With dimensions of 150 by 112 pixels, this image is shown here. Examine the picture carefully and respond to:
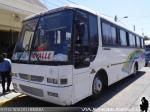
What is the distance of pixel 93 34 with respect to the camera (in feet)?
21.2

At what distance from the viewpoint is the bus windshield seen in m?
5.39

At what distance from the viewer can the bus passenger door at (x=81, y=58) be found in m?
5.46

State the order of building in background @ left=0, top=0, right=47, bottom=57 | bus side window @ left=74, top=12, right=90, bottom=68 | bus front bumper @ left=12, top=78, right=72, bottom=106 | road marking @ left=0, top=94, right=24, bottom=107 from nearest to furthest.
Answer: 1. bus front bumper @ left=12, top=78, right=72, bottom=106
2. bus side window @ left=74, top=12, right=90, bottom=68
3. road marking @ left=0, top=94, right=24, bottom=107
4. building in background @ left=0, top=0, right=47, bottom=57

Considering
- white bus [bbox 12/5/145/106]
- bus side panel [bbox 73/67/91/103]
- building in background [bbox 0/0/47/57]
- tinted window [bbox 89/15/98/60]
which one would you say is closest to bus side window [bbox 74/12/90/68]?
white bus [bbox 12/5/145/106]

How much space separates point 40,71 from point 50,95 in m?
Result: 0.70

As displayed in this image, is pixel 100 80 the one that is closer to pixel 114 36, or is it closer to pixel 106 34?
pixel 106 34

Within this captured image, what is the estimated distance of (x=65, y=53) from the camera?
17.3ft

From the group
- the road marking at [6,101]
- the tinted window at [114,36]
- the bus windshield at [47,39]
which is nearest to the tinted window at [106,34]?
the tinted window at [114,36]

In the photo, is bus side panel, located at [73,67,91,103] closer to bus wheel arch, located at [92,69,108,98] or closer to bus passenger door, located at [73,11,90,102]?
bus passenger door, located at [73,11,90,102]

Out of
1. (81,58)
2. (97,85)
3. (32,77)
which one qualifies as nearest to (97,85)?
(97,85)

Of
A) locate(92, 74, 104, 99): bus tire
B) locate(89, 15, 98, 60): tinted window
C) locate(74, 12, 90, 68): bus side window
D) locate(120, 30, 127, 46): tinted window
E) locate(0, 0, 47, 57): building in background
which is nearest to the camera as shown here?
locate(74, 12, 90, 68): bus side window

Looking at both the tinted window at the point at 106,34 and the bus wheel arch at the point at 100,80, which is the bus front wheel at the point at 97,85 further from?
the tinted window at the point at 106,34

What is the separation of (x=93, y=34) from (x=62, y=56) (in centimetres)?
164

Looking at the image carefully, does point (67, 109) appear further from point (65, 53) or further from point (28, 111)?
point (65, 53)
